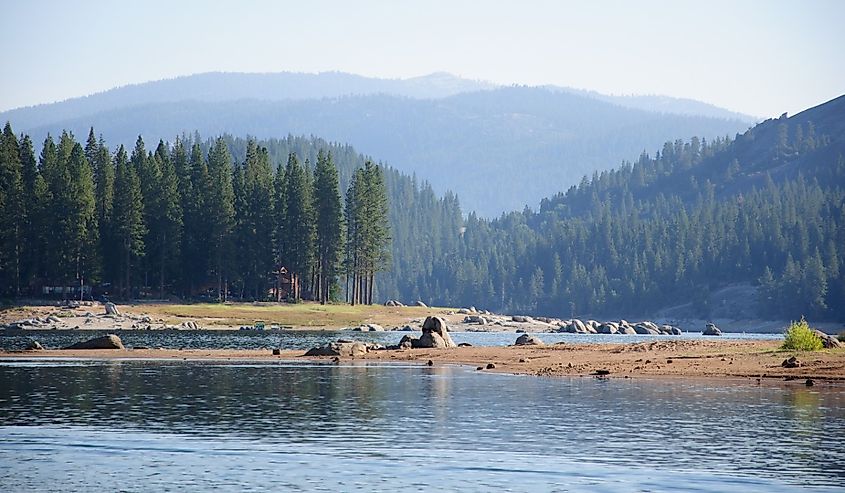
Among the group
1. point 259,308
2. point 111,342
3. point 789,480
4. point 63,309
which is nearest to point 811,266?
point 259,308

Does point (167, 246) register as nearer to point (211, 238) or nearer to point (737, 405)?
point (211, 238)

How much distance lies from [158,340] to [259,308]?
37297 mm

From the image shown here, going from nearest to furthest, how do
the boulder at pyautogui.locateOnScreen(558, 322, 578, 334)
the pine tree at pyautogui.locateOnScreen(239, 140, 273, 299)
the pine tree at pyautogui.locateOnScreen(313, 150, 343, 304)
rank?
the pine tree at pyautogui.locateOnScreen(239, 140, 273, 299)
the pine tree at pyautogui.locateOnScreen(313, 150, 343, 304)
the boulder at pyautogui.locateOnScreen(558, 322, 578, 334)

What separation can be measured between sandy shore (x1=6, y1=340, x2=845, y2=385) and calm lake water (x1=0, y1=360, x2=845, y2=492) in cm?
406

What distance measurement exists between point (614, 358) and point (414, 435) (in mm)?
29018

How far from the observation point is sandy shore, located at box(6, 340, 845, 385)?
157 ft

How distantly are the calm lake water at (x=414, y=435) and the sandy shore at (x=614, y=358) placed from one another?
13.3ft

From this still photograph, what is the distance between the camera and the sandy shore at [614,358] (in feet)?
157

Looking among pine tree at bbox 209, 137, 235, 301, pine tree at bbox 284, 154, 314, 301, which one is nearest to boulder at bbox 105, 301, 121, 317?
pine tree at bbox 209, 137, 235, 301

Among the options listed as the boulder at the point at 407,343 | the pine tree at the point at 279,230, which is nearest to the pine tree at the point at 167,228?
the pine tree at the point at 279,230

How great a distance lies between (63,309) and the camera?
103m

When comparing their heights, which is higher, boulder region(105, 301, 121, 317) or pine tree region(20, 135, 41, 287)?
pine tree region(20, 135, 41, 287)

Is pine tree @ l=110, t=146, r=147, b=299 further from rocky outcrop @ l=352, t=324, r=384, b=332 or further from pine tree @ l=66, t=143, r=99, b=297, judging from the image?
rocky outcrop @ l=352, t=324, r=384, b=332

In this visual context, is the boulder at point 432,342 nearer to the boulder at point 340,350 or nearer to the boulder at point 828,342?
the boulder at point 340,350
